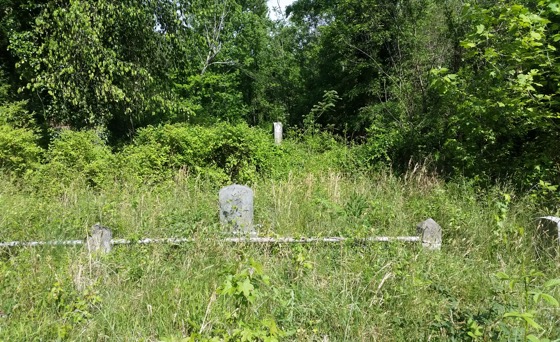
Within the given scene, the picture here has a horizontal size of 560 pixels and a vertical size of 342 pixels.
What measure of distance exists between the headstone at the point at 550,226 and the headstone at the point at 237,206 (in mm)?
2971

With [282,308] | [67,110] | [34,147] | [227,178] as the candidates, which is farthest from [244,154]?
[282,308]

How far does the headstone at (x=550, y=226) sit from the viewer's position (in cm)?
380

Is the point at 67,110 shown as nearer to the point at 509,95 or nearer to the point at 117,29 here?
the point at 117,29

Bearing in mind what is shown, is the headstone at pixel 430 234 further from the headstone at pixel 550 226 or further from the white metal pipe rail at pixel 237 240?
the headstone at pixel 550 226

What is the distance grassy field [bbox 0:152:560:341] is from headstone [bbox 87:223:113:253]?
172 mm

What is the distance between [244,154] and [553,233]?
17.2ft

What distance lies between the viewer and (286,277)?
3.62 metres

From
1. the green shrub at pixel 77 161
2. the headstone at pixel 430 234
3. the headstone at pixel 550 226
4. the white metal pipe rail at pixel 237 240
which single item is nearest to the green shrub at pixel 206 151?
the green shrub at pixel 77 161

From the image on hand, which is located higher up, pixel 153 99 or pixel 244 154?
pixel 153 99

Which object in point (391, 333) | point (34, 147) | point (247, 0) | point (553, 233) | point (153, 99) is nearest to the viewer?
point (391, 333)

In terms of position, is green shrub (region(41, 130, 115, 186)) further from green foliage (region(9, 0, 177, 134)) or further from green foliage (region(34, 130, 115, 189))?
green foliage (region(9, 0, 177, 134))

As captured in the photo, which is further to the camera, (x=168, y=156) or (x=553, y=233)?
(x=168, y=156)

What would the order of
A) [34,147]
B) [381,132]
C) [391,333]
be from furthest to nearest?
[381,132] < [34,147] < [391,333]

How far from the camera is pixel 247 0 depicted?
2597cm
